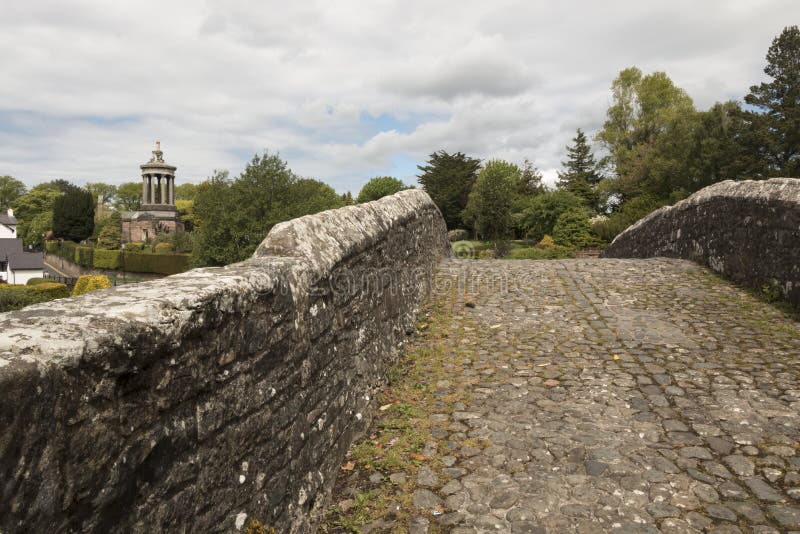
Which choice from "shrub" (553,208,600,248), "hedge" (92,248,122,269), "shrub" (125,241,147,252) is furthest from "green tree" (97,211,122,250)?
"shrub" (553,208,600,248)

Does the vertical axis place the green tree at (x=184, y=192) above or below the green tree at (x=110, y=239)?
above

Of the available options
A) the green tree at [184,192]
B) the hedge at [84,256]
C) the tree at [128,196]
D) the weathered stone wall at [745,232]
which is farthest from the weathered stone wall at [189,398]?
the tree at [128,196]

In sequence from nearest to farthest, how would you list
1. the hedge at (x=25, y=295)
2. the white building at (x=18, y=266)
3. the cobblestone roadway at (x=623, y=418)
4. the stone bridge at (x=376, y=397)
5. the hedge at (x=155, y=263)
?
the stone bridge at (x=376, y=397) < the cobblestone roadway at (x=623, y=418) < the hedge at (x=25, y=295) < the hedge at (x=155, y=263) < the white building at (x=18, y=266)

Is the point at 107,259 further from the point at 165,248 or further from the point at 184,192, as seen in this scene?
the point at 184,192

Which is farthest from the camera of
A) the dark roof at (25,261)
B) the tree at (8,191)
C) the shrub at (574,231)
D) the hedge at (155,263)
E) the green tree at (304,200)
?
the tree at (8,191)

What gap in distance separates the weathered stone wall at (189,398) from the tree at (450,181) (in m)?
48.7

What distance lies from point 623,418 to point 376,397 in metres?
2.06

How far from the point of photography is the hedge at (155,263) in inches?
1817

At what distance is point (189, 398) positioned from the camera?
1999mm

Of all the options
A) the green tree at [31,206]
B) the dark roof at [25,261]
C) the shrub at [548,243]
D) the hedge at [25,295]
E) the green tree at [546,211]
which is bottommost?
the hedge at [25,295]

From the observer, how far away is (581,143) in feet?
179

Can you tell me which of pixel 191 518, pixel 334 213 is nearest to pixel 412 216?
pixel 334 213

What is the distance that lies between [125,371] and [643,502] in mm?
2971

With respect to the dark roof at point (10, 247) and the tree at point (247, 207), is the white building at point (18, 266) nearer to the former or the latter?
the dark roof at point (10, 247)
